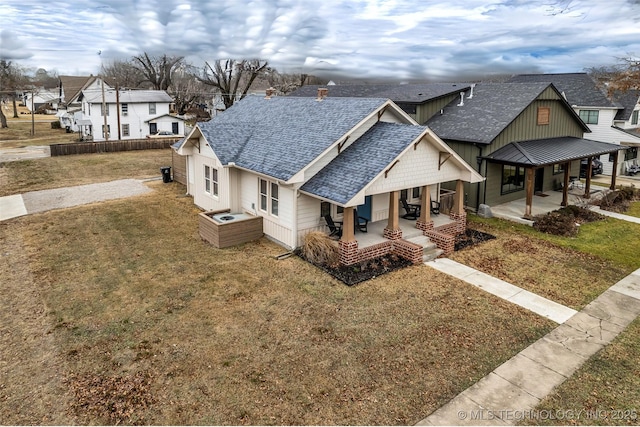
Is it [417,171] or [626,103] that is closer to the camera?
[417,171]

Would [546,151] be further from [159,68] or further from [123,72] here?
[123,72]

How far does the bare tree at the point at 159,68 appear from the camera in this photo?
2781 inches

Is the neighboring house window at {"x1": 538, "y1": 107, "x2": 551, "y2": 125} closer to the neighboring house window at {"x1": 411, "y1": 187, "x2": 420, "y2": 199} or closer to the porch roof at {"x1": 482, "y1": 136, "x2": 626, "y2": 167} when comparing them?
the porch roof at {"x1": 482, "y1": 136, "x2": 626, "y2": 167}

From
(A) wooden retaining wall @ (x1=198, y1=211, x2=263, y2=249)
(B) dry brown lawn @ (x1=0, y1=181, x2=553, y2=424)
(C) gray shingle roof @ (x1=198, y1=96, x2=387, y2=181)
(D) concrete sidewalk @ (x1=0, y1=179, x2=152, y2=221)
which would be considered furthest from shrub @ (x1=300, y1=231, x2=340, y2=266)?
(D) concrete sidewalk @ (x1=0, y1=179, x2=152, y2=221)

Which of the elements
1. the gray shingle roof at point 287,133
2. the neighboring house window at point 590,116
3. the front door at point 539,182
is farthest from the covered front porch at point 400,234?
the neighboring house window at point 590,116

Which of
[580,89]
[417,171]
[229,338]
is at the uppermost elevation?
[580,89]

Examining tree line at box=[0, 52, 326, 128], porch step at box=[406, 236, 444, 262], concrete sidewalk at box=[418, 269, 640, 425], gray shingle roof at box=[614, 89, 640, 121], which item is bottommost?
concrete sidewalk at box=[418, 269, 640, 425]

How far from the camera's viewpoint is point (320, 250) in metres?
13.5

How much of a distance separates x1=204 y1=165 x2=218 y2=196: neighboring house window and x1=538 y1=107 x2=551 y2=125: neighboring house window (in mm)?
15456

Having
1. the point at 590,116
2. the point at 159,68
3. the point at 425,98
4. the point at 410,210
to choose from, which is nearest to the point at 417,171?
the point at 410,210

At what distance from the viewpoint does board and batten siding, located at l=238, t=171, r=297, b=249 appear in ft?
46.5

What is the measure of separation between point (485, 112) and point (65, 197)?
20800mm

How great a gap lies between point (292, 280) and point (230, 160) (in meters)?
5.98

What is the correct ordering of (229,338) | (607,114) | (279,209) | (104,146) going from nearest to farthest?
1. (229,338)
2. (279,209)
3. (607,114)
4. (104,146)
